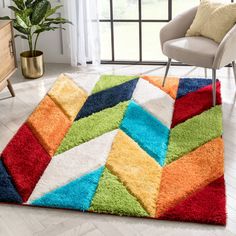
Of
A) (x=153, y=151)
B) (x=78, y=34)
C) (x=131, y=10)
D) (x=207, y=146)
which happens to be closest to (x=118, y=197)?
(x=153, y=151)

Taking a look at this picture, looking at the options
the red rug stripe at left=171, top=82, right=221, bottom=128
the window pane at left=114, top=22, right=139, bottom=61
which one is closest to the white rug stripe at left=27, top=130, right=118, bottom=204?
the red rug stripe at left=171, top=82, right=221, bottom=128

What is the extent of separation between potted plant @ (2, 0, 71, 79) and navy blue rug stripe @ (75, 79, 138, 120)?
0.75 m

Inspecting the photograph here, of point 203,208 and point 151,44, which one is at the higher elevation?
point 203,208

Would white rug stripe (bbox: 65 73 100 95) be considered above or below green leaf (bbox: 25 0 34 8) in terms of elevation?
below

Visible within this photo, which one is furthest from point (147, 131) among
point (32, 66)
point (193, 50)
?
point (32, 66)

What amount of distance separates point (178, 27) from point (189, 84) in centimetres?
48

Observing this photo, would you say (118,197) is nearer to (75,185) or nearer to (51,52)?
(75,185)

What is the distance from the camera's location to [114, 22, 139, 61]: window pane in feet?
21.8

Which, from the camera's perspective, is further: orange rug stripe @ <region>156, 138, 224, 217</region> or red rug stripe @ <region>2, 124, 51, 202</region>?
red rug stripe @ <region>2, 124, 51, 202</region>

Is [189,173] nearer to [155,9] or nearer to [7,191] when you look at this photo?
[7,191]

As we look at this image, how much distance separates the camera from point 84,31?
468 centimetres

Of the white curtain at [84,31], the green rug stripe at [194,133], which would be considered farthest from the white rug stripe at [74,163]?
the white curtain at [84,31]

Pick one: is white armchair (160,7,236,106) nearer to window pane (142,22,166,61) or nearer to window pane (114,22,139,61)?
window pane (142,22,166,61)

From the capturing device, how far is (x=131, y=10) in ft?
29.5
